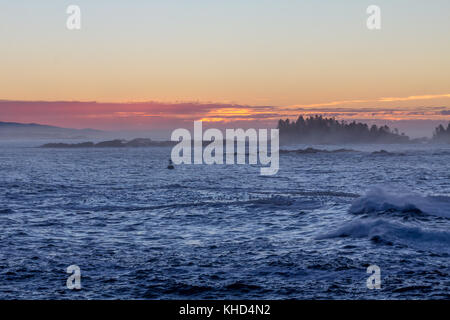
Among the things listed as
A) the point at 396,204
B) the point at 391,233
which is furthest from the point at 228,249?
the point at 396,204

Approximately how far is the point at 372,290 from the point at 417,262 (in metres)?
4.05

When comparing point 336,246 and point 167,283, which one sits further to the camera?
point 336,246

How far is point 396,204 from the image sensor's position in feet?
95.6

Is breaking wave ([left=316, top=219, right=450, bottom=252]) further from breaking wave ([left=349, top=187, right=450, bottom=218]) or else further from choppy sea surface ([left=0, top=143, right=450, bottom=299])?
breaking wave ([left=349, top=187, right=450, bottom=218])

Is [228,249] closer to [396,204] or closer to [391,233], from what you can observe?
[391,233]

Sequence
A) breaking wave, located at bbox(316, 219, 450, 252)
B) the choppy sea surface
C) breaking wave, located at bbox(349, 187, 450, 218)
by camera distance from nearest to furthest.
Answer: the choppy sea surface < breaking wave, located at bbox(316, 219, 450, 252) < breaking wave, located at bbox(349, 187, 450, 218)

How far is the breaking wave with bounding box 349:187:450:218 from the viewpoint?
2804 centimetres

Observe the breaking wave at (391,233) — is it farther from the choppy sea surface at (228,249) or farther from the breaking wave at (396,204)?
the breaking wave at (396,204)

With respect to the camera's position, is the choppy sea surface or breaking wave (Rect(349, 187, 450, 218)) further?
breaking wave (Rect(349, 187, 450, 218))

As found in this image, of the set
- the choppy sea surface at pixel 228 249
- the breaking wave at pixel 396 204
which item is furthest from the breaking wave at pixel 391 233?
the breaking wave at pixel 396 204

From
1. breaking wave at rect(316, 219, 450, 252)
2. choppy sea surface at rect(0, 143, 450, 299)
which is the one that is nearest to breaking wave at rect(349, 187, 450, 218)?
choppy sea surface at rect(0, 143, 450, 299)

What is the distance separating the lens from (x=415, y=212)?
2723 centimetres
